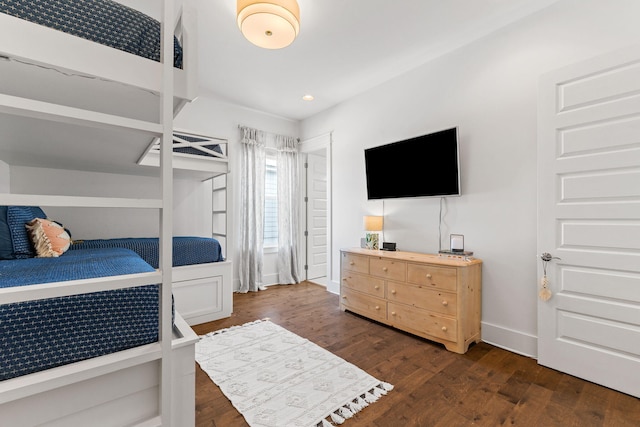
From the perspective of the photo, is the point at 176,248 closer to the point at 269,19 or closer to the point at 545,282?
the point at 269,19

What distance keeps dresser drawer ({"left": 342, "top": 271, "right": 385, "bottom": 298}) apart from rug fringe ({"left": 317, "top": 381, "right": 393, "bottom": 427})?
3.68 feet

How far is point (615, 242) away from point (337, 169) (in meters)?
2.95

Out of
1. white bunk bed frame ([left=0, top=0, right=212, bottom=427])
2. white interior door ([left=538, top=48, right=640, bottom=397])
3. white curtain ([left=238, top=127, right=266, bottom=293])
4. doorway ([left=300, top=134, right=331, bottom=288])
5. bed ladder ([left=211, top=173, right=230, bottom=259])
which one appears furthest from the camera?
doorway ([left=300, top=134, right=331, bottom=288])

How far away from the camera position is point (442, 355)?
2.27 m

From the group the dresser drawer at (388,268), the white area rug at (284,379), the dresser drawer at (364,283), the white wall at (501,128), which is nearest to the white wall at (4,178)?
the white area rug at (284,379)

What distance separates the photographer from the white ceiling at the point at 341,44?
2213 mm

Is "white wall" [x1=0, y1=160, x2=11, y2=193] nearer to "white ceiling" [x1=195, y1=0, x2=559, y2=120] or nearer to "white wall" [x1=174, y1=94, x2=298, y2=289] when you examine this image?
"white wall" [x1=174, y1=94, x2=298, y2=289]

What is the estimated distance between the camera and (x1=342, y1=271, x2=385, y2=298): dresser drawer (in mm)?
2912

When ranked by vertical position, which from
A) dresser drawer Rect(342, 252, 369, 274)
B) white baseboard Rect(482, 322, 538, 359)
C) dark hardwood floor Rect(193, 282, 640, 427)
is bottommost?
dark hardwood floor Rect(193, 282, 640, 427)

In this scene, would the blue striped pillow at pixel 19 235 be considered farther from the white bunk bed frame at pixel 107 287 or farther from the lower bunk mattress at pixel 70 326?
the white bunk bed frame at pixel 107 287

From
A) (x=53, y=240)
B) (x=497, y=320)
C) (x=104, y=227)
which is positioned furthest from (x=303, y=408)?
(x=104, y=227)

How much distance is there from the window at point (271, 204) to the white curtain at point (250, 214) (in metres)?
0.19

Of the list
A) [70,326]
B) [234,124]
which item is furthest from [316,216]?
[70,326]

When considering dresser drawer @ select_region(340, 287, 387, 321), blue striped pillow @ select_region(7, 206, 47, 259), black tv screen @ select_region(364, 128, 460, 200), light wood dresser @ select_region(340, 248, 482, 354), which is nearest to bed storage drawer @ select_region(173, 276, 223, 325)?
blue striped pillow @ select_region(7, 206, 47, 259)
